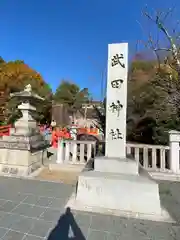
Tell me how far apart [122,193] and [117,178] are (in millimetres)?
232

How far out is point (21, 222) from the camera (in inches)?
89.6

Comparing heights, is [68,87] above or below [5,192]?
above

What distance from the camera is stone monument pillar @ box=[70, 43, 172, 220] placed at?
2.55 meters

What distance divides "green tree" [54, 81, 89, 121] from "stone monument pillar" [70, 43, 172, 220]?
68.3ft

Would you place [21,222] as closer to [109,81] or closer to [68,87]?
[109,81]

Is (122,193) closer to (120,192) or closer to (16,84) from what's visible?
(120,192)

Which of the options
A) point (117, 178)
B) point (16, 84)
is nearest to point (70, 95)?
point (16, 84)

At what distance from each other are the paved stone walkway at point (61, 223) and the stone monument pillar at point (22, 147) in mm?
1240

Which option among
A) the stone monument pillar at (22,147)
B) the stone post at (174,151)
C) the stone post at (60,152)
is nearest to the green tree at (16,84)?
the stone monument pillar at (22,147)

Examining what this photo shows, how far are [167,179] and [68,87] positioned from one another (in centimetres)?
2491

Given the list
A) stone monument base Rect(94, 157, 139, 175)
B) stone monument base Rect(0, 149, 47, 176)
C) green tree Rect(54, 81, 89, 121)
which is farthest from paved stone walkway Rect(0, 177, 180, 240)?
green tree Rect(54, 81, 89, 121)

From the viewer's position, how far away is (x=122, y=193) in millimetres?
2615

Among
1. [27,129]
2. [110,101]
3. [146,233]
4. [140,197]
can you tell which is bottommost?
[146,233]

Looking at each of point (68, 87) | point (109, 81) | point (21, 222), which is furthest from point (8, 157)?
point (68, 87)
